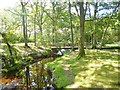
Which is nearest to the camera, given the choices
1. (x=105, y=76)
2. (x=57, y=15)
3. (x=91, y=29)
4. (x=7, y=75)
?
(x=105, y=76)

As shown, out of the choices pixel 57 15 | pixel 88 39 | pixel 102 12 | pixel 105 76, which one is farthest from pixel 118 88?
pixel 88 39

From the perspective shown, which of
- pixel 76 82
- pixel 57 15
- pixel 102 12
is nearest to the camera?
pixel 76 82

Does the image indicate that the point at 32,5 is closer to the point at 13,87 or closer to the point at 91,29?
the point at 91,29

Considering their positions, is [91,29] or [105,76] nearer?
[105,76]

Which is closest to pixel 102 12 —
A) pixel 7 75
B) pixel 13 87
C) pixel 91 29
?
pixel 91 29

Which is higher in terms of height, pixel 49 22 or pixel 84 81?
pixel 49 22

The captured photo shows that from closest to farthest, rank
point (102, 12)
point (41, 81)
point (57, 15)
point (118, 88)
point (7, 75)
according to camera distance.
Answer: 1. point (118, 88)
2. point (41, 81)
3. point (7, 75)
4. point (102, 12)
5. point (57, 15)

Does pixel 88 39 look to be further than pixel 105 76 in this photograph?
Yes

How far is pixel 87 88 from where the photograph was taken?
621 centimetres

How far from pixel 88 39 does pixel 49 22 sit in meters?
6.49

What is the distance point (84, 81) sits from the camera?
7.06 metres

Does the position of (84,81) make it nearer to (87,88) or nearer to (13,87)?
(87,88)

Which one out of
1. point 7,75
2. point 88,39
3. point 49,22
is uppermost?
point 49,22

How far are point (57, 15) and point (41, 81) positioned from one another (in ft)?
51.2
